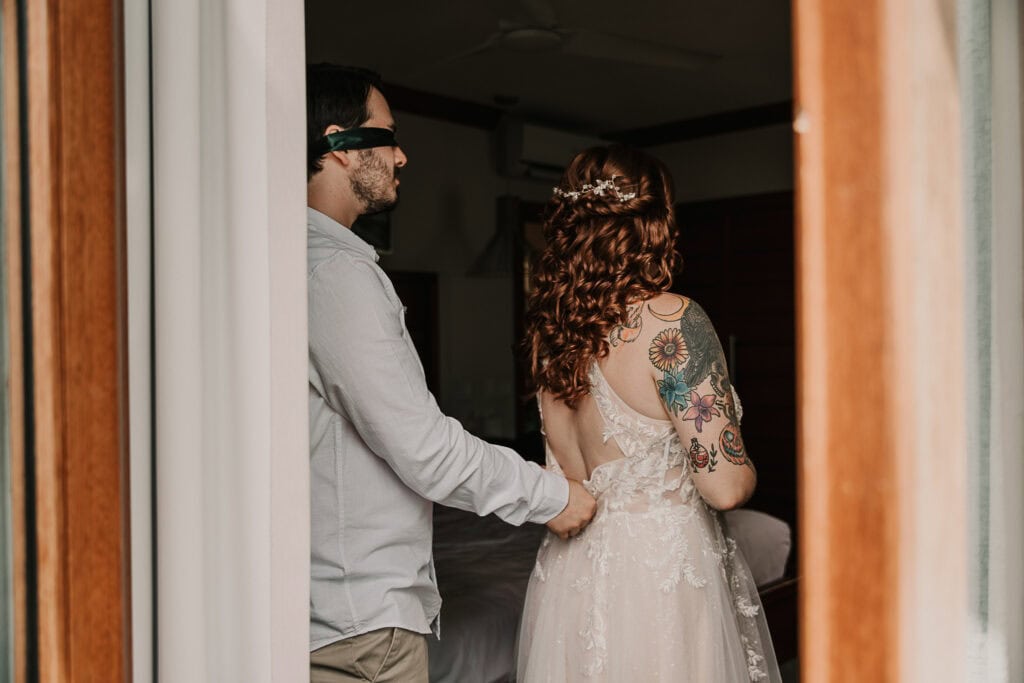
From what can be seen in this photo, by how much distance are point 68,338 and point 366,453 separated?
0.62m

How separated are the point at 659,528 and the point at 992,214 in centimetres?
131

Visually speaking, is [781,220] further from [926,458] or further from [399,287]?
[926,458]

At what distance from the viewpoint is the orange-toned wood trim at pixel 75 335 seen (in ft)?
3.63

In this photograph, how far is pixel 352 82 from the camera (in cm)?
163

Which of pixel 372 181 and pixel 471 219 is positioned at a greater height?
pixel 471 219

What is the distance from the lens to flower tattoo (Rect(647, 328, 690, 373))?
5.91 feet

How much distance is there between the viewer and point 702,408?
1.80m

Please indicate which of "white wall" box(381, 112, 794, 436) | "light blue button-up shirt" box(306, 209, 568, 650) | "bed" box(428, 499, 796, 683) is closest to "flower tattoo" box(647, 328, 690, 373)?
"light blue button-up shirt" box(306, 209, 568, 650)

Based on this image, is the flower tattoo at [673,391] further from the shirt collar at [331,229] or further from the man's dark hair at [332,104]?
the man's dark hair at [332,104]

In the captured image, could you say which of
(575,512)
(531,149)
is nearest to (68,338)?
(575,512)

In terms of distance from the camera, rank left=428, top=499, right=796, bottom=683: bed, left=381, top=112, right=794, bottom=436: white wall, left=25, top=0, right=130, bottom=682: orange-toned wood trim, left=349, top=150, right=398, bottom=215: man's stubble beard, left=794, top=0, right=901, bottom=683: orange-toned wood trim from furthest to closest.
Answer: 1. left=381, top=112, right=794, bottom=436: white wall
2. left=428, top=499, right=796, bottom=683: bed
3. left=349, top=150, right=398, bottom=215: man's stubble beard
4. left=25, top=0, right=130, bottom=682: orange-toned wood trim
5. left=794, top=0, right=901, bottom=683: orange-toned wood trim

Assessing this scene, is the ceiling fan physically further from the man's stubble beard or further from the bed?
the bed

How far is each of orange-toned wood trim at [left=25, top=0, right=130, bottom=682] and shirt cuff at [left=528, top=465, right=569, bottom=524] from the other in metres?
0.84

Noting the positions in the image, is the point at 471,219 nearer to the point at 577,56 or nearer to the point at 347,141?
the point at 577,56
